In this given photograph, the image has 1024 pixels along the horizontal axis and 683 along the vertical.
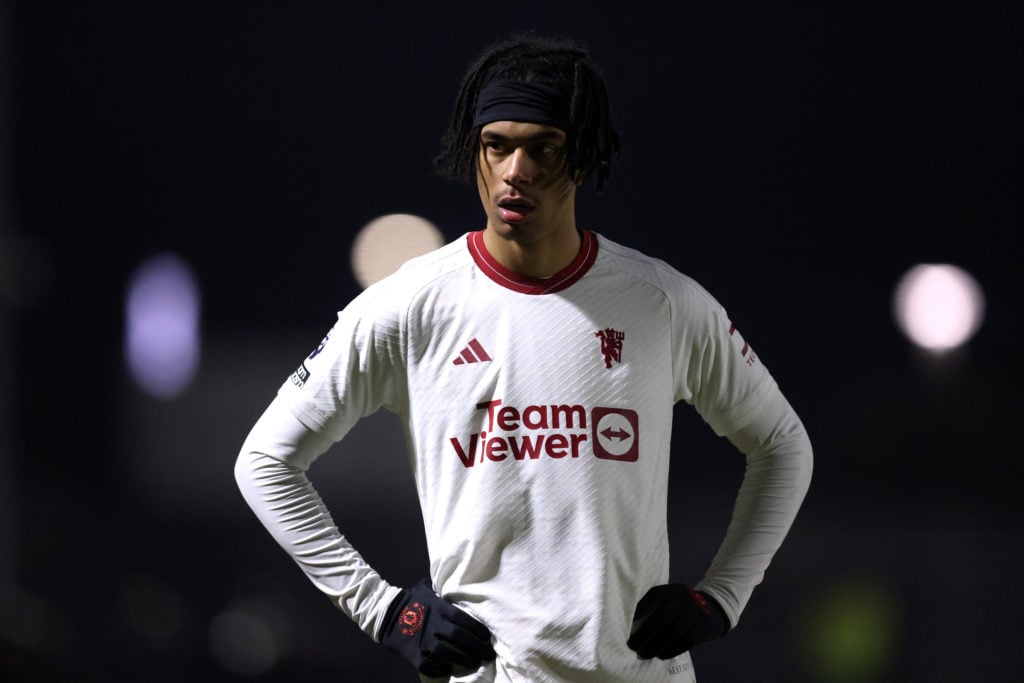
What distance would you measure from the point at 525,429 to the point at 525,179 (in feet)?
0.89

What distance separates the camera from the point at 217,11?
244 centimetres

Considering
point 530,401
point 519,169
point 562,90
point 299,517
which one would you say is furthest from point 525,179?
point 299,517

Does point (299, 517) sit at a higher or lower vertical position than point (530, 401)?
lower

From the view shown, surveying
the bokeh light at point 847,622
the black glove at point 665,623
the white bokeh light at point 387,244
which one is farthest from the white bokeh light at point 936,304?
the black glove at point 665,623

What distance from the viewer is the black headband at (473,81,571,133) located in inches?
50.8

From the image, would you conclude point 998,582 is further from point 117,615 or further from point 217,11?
point 217,11

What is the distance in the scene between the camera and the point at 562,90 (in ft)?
4.30

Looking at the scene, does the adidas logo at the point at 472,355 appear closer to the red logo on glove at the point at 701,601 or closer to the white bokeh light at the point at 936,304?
the red logo on glove at the point at 701,601

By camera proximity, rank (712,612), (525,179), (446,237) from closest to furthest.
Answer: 1. (525,179)
2. (712,612)
3. (446,237)

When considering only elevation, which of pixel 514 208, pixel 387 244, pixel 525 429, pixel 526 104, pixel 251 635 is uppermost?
pixel 526 104

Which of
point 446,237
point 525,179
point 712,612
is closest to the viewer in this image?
point 525,179

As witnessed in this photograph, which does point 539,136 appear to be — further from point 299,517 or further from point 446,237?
point 446,237

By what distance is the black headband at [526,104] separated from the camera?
1.29 metres

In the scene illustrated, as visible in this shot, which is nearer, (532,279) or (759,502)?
(532,279)
